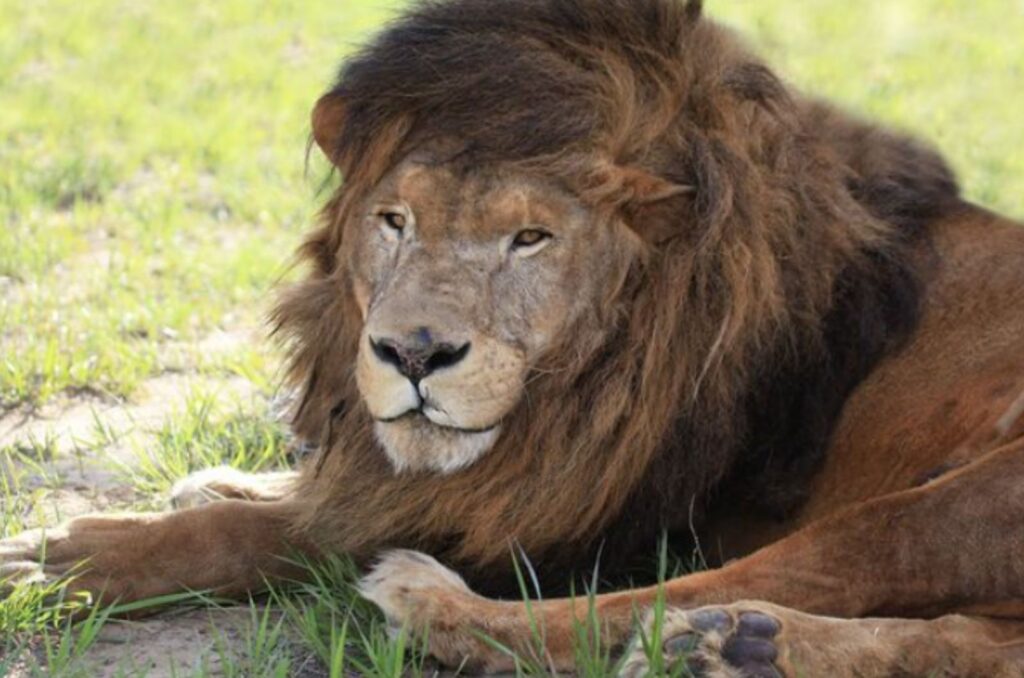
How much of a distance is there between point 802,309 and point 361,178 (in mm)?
895

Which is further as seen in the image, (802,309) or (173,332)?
(173,332)

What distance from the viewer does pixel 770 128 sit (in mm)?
3637

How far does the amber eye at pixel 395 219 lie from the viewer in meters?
3.49

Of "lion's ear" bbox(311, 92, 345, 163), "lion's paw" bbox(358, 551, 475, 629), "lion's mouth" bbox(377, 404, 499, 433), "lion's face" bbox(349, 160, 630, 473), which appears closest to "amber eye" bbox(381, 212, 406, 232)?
"lion's face" bbox(349, 160, 630, 473)

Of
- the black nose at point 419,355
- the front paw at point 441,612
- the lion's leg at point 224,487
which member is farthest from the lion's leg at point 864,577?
the lion's leg at point 224,487

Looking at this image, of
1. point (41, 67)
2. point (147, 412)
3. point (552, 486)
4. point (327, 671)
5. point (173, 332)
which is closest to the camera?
point (327, 671)

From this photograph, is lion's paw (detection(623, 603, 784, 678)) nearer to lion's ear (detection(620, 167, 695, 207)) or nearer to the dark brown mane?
the dark brown mane

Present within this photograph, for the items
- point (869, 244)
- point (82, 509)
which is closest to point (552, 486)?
point (869, 244)

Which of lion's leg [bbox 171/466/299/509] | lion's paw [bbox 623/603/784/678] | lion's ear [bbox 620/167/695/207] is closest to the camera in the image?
lion's paw [bbox 623/603/784/678]

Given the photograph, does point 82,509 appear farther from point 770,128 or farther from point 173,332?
point 770,128

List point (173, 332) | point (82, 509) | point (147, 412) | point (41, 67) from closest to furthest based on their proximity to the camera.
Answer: point (82, 509) < point (147, 412) < point (173, 332) < point (41, 67)

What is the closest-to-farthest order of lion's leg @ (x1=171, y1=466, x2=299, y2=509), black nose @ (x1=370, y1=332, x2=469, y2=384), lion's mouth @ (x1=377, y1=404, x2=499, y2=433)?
black nose @ (x1=370, y1=332, x2=469, y2=384)
lion's mouth @ (x1=377, y1=404, x2=499, y2=433)
lion's leg @ (x1=171, y1=466, x2=299, y2=509)

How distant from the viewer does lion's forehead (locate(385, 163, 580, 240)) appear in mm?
3383

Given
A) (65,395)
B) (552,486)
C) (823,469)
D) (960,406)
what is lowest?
(65,395)
